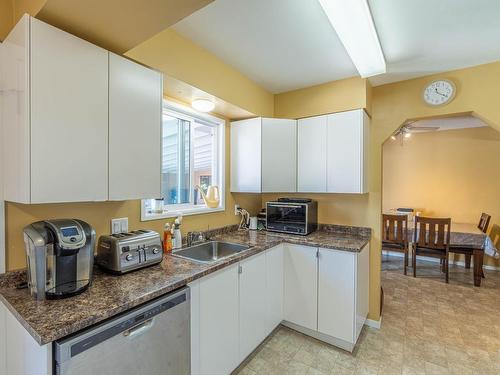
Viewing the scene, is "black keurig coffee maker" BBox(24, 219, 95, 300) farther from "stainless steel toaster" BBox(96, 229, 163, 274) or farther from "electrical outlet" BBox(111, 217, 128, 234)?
"electrical outlet" BBox(111, 217, 128, 234)

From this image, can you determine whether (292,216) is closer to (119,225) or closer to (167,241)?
(167,241)

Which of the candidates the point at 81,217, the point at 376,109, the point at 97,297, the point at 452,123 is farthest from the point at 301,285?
the point at 452,123

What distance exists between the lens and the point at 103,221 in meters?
1.58

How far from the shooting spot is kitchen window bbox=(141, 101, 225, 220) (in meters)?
2.12

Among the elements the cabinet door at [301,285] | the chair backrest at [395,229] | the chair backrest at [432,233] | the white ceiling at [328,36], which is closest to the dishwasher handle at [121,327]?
the cabinet door at [301,285]

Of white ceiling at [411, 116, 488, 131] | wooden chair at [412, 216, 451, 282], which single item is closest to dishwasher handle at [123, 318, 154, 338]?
wooden chair at [412, 216, 451, 282]

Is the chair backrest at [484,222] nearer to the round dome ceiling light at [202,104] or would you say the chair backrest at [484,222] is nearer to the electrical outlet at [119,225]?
the round dome ceiling light at [202,104]

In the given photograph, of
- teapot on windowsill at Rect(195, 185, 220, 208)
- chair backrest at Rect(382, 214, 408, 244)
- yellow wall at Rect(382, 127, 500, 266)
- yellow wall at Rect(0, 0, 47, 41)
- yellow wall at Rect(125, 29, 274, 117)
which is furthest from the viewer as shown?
yellow wall at Rect(382, 127, 500, 266)

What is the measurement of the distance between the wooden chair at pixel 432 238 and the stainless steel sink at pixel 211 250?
10.2 ft

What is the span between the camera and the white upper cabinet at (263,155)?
252cm

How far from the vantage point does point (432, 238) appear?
3.64 metres

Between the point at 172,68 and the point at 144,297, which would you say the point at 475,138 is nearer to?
the point at 172,68

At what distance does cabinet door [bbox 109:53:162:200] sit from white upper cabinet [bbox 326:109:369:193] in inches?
65.7

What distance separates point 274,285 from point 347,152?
142 cm
